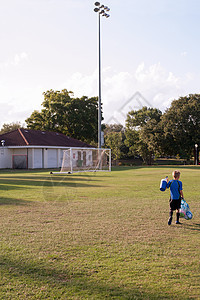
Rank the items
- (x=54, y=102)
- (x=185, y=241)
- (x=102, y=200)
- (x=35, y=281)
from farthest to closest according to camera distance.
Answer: (x=54, y=102), (x=102, y=200), (x=185, y=241), (x=35, y=281)

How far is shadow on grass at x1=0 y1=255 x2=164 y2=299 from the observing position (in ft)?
13.3

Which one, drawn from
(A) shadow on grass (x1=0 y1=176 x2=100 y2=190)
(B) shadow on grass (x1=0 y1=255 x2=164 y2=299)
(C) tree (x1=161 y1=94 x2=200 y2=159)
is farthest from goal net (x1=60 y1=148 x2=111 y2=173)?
(B) shadow on grass (x1=0 y1=255 x2=164 y2=299)

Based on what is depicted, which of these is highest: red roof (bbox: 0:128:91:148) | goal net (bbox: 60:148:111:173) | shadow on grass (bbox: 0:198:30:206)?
red roof (bbox: 0:128:91:148)

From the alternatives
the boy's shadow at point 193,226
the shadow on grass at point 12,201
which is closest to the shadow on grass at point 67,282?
the boy's shadow at point 193,226

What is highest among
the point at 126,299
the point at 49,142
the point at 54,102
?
the point at 54,102

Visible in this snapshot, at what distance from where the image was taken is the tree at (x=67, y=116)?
56406 mm

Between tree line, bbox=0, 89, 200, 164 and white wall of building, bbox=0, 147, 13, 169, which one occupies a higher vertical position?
tree line, bbox=0, 89, 200, 164

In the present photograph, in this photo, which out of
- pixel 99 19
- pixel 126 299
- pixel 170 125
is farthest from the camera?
pixel 170 125

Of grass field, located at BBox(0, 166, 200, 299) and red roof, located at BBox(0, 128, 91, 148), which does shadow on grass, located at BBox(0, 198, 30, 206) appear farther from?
red roof, located at BBox(0, 128, 91, 148)

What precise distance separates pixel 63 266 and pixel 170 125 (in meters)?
48.9

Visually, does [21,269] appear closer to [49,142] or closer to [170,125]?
[49,142]

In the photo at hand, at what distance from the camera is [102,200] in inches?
476

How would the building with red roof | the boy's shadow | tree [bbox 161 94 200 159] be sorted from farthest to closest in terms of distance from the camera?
tree [bbox 161 94 200 159] < the building with red roof < the boy's shadow

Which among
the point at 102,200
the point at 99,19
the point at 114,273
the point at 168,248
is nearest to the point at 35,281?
the point at 114,273
